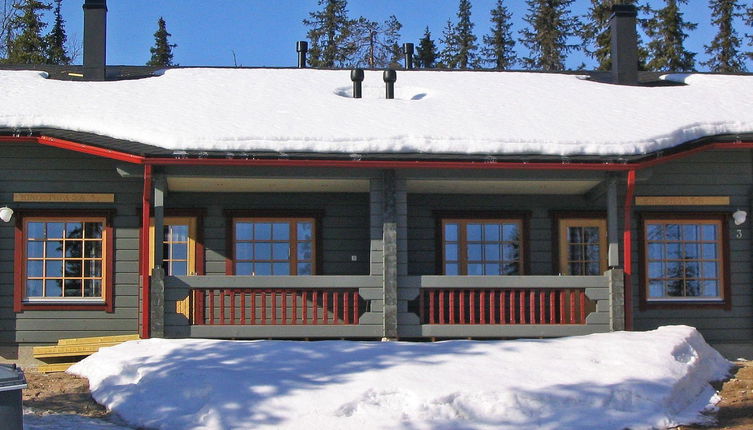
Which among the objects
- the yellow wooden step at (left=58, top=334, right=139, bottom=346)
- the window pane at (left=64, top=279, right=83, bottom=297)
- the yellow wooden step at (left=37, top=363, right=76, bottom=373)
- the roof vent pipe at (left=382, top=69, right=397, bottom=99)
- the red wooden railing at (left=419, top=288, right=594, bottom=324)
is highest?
the roof vent pipe at (left=382, top=69, right=397, bottom=99)

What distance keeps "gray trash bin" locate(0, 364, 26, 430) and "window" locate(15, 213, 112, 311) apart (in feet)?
20.3

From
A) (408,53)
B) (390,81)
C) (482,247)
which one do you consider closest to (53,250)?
(390,81)

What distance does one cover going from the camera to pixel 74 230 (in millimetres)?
13164

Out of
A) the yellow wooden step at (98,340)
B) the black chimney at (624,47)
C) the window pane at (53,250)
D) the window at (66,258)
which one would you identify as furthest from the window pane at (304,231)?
the black chimney at (624,47)

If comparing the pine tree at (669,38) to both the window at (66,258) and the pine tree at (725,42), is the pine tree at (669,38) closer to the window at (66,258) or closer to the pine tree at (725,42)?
the pine tree at (725,42)

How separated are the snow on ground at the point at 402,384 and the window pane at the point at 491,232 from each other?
137 inches

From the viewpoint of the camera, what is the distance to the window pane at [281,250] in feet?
46.1

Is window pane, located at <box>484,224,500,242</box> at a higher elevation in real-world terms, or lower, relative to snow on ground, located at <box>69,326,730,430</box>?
higher

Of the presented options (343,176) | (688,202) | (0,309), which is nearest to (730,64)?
(688,202)

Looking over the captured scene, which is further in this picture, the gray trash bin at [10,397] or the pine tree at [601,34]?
the pine tree at [601,34]

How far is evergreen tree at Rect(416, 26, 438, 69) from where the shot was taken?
135ft

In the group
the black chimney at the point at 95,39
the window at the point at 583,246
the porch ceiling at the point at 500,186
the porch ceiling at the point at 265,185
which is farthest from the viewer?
the black chimney at the point at 95,39

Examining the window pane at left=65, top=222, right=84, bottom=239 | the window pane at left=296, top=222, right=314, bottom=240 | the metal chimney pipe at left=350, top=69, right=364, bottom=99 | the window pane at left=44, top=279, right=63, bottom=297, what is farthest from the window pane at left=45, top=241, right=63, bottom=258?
the metal chimney pipe at left=350, top=69, right=364, bottom=99

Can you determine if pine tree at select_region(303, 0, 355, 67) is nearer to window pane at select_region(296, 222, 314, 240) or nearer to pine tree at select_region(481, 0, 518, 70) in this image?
pine tree at select_region(481, 0, 518, 70)
